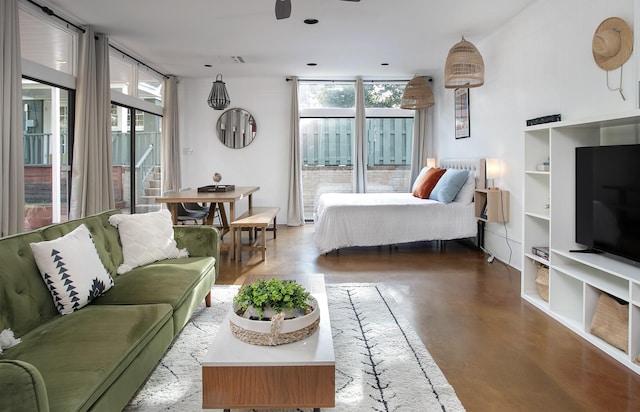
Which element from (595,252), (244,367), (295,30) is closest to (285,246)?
(295,30)

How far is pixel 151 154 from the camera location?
7.16 metres

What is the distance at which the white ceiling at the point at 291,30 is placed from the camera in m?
4.26

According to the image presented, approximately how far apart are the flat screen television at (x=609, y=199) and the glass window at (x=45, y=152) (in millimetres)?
4770

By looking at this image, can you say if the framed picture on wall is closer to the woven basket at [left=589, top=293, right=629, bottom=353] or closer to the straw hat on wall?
the straw hat on wall

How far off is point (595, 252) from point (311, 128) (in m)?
5.74

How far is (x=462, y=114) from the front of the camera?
6.25 m

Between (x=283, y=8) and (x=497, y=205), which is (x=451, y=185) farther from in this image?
(x=283, y=8)

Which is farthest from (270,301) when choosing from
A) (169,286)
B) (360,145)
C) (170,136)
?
(170,136)

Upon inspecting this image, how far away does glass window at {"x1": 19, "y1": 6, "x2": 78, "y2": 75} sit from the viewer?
13.3ft

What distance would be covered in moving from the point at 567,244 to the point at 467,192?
236cm

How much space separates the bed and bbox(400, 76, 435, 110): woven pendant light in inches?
65.2

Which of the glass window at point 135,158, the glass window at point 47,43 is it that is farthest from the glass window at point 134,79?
the glass window at point 47,43

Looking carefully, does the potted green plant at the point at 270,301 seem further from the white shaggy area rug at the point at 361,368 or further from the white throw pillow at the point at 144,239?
the white throw pillow at the point at 144,239

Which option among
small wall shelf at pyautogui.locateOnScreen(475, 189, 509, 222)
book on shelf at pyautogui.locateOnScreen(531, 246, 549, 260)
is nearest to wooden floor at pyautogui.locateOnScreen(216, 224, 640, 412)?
book on shelf at pyautogui.locateOnScreen(531, 246, 549, 260)
